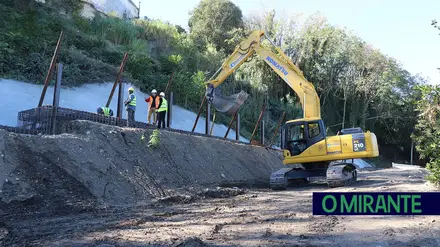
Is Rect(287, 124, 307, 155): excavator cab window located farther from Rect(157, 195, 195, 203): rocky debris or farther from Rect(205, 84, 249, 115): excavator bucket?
Rect(157, 195, 195, 203): rocky debris

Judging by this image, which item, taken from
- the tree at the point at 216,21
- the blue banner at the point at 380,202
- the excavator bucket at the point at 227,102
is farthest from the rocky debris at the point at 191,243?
the tree at the point at 216,21

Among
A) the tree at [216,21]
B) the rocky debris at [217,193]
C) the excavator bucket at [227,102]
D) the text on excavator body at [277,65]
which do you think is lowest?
the rocky debris at [217,193]

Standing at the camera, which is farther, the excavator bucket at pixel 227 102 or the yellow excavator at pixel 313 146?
the excavator bucket at pixel 227 102

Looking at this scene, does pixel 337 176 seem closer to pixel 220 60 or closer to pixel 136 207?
pixel 136 207

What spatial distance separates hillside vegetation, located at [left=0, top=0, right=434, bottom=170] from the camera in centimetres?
1864

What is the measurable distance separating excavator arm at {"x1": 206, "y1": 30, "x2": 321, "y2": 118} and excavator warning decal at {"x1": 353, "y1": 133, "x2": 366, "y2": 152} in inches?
70.4

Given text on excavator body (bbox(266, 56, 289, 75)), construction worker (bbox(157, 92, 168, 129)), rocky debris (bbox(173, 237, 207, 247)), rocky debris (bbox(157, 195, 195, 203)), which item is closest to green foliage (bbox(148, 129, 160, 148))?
rocky debris (bbox(157, 195, 195, 203))

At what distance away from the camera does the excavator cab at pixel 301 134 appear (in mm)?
12797

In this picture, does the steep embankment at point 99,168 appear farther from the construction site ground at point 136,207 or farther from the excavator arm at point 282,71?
the excavator arm at point 282,71

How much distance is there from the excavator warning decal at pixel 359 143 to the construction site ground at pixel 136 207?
3776mm

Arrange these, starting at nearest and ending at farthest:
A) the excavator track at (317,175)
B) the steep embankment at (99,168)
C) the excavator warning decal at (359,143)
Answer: the steep embankment at (99,168) → the excavator track at (317,175) → the excavator warning decal at (359,143)

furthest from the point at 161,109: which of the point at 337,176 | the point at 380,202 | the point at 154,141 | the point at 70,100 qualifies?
the point at 380,202

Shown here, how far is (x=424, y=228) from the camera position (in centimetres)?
578

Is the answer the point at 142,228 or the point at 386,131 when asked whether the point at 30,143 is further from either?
the point at 386,131
